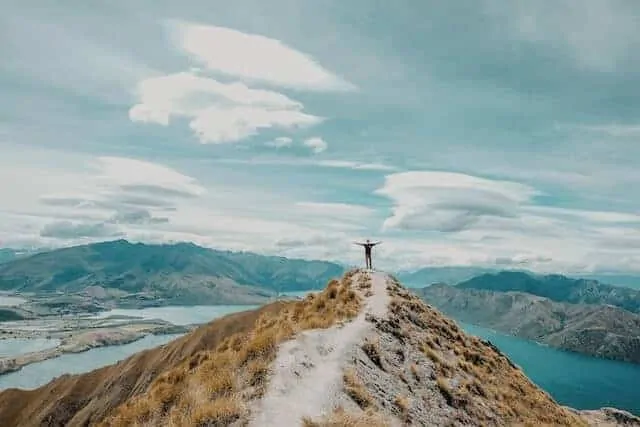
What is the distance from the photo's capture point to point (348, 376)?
26.2m

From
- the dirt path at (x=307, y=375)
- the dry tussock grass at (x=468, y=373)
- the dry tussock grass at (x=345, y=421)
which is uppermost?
the dirt path at (x=307, y=375)

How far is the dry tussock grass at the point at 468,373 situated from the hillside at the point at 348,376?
137 millimetres

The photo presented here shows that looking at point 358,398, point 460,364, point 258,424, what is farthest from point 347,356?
point 460,364

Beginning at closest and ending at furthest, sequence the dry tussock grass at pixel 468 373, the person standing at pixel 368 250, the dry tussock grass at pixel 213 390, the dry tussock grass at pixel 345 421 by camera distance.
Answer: the dry tussock grass at pixel 345 421, the dry tussock grass at pixel 213 390, the dry tussock grass at pixel 468 373, the person standing at pixel 368 250

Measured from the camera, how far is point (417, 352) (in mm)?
37562

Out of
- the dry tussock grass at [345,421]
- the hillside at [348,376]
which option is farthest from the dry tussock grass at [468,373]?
the dry tussock grass at [345,421]

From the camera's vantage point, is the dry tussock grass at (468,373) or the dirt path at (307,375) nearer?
the dirt path at (307,375)

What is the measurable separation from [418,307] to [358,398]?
89.6 feet

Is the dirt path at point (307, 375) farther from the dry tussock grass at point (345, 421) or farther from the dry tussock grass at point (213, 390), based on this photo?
the dry tussock grass at point (213, 390)

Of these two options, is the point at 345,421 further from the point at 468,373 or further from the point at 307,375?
the point at 468,373

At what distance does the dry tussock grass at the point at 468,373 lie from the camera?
35344mm

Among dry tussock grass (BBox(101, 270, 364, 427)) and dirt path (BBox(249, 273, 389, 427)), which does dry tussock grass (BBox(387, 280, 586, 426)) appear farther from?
dry tussock grass (BBox(101, 270, 364, 427))

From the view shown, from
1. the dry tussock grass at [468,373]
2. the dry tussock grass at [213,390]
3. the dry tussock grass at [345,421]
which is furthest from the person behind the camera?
the dry tussock grass at [468,373]

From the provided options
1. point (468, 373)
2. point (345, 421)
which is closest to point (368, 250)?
point (468, 373)
